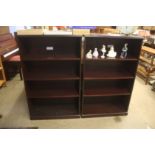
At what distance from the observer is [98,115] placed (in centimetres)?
250

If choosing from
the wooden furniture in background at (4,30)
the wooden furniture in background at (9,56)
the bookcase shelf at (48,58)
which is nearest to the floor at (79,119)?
the wooden furniture in background at (9,56)

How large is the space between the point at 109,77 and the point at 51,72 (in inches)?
36.3

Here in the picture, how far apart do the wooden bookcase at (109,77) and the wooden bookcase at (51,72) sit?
0.59 ft

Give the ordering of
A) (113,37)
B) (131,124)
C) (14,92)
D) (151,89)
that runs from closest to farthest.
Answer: (113,37) → (131,124) → (14,92) → (151,89)

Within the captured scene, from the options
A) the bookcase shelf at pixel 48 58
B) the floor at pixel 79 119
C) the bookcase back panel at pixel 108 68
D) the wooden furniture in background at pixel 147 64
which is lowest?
the floor at pixel 79 119

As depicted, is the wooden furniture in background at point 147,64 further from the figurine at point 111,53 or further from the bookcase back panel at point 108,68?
the figurine at point 111,53

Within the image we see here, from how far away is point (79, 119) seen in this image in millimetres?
2447

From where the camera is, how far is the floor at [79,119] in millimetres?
2297
